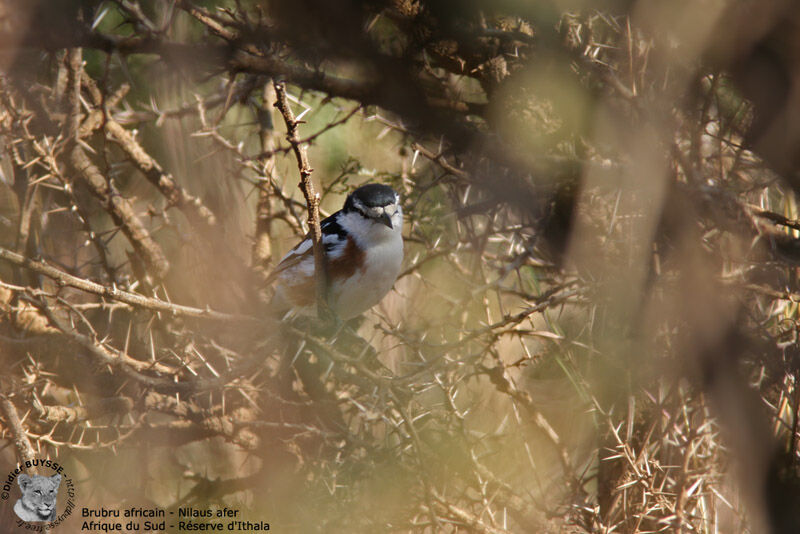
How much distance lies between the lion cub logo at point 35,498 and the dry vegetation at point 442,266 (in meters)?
0.26

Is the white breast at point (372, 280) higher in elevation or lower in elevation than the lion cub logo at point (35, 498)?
higher

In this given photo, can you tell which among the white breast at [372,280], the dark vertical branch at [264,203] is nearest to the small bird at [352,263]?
the white breast at [372,280]

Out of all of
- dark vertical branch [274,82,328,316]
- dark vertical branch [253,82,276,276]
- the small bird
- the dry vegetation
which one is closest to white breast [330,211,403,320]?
the small bird

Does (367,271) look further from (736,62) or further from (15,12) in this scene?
(736,62)

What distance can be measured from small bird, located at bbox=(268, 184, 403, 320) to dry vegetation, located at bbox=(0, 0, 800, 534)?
0.25 metres

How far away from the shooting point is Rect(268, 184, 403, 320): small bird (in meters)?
4.20

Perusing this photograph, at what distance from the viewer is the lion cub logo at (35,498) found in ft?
11.2

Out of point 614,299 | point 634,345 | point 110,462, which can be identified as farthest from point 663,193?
point 110,462

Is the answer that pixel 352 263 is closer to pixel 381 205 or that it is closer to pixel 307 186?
pixel 381 205

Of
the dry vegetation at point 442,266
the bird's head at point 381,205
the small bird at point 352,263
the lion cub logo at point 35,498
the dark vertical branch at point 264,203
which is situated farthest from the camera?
the dark vertical branch at point 264,203

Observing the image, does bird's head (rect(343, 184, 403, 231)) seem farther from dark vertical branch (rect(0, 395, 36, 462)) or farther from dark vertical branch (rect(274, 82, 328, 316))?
dark vertical branch (rect(0, 395, 36, 462))

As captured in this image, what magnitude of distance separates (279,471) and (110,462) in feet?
3.62

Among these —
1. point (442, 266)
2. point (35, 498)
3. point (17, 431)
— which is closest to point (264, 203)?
point (442, 266)

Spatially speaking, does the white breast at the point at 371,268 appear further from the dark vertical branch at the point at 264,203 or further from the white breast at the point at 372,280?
the dark vertical branch at the point at 264,203
